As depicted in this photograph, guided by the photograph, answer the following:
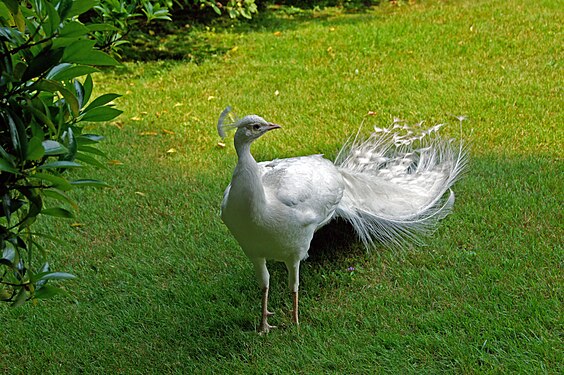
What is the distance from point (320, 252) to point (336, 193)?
523 millimetres

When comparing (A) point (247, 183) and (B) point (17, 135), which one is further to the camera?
(A) point (247, 183)

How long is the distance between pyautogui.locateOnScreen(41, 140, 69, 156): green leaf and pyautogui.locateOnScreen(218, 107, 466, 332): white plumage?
1.17 meters

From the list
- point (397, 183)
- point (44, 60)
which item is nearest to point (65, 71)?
point (44, 60)

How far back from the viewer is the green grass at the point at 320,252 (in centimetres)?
325

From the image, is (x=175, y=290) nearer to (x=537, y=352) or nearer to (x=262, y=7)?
(x=537, y=352)

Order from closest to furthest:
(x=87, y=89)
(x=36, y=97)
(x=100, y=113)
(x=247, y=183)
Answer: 1. (x=36, y=97)
2. (x=100, y=113)
3. (x=87, y=89)
4. (x=247, y=183)

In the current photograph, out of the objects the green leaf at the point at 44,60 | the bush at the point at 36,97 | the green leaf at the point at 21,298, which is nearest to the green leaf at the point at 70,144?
the bush at the point at 36,97

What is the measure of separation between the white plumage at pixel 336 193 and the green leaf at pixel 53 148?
117 centimetres

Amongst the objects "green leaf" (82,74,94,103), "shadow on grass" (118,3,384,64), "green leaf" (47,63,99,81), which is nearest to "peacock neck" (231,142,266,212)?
"green leaf" (82,74,94,103)

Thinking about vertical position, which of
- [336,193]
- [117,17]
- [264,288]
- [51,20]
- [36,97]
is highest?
[51,20]

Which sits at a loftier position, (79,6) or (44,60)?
(79,6)

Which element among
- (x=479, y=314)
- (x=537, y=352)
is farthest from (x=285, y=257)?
(x=537, y=352)

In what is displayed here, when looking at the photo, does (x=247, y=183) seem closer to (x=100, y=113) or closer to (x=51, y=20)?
(x=100, y=113)

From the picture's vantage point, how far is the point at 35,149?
5.91ft
